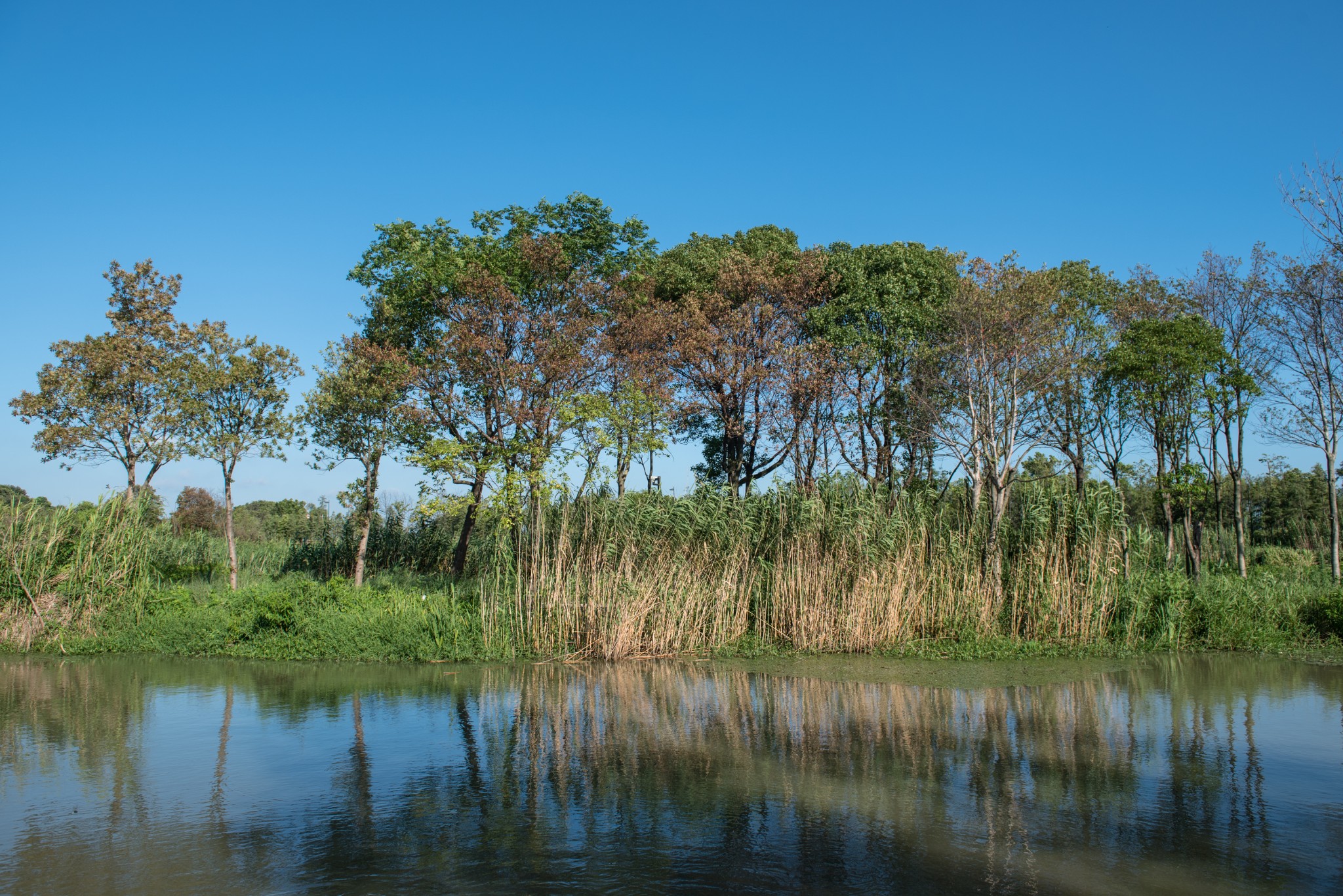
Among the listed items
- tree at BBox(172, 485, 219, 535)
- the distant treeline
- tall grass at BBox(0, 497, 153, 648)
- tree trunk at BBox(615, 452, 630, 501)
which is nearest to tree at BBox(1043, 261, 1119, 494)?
the distant treeline

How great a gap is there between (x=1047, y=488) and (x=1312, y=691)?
4669 mm

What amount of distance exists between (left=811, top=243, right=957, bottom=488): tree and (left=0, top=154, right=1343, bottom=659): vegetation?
9 centimetres

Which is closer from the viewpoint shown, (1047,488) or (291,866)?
(291,866)

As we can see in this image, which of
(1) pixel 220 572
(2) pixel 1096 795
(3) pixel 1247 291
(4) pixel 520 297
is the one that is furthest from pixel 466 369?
(3) pixel 1247 291

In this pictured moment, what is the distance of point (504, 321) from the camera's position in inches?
706

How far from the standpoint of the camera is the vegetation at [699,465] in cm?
1362

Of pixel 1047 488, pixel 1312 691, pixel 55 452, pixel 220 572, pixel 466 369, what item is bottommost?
pixel 1312 691

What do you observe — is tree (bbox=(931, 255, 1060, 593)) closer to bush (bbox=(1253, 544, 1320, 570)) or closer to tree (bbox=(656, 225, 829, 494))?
tree (bbox=(656, 225, 829, 494))

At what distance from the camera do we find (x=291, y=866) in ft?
16.5

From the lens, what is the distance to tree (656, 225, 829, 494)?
2364 cm

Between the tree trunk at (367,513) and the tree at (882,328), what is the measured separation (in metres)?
12.5

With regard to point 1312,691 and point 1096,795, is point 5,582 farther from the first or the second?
point 1312,691

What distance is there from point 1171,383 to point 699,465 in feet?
47.0

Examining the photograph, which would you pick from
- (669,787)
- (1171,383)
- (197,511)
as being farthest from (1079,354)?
(197,511)
